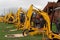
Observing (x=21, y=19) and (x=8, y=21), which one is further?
(x=8, y=21)

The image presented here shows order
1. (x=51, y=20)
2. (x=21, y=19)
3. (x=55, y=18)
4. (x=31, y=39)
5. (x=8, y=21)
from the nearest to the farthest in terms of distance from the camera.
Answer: (x=55, y=18)
(x=51, y=20)
(x=31, y=39)
(x=21, y=19)
(x=8, y=21)

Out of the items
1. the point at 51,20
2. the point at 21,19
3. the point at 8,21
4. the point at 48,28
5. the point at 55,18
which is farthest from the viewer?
the point at 8,21

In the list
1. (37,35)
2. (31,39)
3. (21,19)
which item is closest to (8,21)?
(21,19)

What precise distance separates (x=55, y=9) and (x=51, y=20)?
0.94m

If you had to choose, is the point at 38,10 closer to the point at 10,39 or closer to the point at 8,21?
the point at 10,39

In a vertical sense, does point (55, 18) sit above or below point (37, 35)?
above

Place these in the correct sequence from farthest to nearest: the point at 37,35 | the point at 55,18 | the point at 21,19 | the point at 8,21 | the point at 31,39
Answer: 1. the point at 8,21
2. the point at 21,19
3. the point at 37,35
4. the point at 31,39
5. the point at 55,18

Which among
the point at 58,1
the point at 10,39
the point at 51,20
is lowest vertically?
the point at 10,39

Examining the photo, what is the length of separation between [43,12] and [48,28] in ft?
2.48

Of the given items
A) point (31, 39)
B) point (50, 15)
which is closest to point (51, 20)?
point (50, 15)

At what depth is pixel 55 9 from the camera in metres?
9.39

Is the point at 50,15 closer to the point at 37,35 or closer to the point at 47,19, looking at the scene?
the point at 47,19

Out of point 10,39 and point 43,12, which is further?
point 10,39

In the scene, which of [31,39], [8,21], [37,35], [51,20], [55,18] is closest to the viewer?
[55,18]
